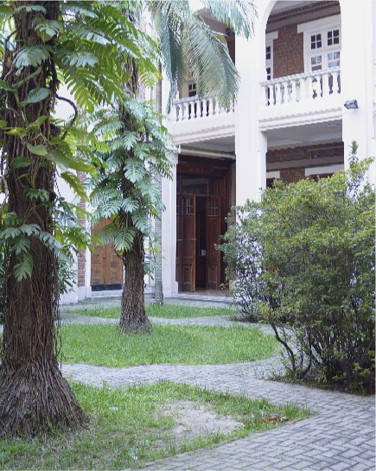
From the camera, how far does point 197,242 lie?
69.5 feet

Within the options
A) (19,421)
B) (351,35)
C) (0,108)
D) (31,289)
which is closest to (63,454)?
(19,421)

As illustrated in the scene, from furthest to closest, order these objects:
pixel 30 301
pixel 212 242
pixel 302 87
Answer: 1. pixel 212 242
2. pixel 302 87
3. pixel 30 301

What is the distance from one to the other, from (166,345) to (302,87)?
29.6 ft

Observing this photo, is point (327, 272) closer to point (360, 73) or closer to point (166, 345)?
point (166, 345)

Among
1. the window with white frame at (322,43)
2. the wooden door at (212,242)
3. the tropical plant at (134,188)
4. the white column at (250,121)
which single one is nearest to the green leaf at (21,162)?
the tropical plant at (134,188)

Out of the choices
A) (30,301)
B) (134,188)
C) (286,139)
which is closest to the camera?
(30,301)

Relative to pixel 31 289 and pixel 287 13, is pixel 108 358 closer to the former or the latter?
pixel 31 289

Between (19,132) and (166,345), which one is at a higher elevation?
(19,132)

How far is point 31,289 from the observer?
492cm

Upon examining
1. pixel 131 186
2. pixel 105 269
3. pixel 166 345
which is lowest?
pixel 166 345

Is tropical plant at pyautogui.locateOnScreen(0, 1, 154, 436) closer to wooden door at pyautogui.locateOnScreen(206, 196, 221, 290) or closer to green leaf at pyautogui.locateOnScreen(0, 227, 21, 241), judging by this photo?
green leaf at pyautogui.locateOnScreen(0, 227, 21, 241)

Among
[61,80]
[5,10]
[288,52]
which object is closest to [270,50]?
[288,52]

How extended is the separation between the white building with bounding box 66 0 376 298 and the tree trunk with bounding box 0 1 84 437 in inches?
381

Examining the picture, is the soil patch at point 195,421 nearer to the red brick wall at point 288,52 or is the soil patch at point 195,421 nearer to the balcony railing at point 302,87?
the balcony railing at point 302,87
